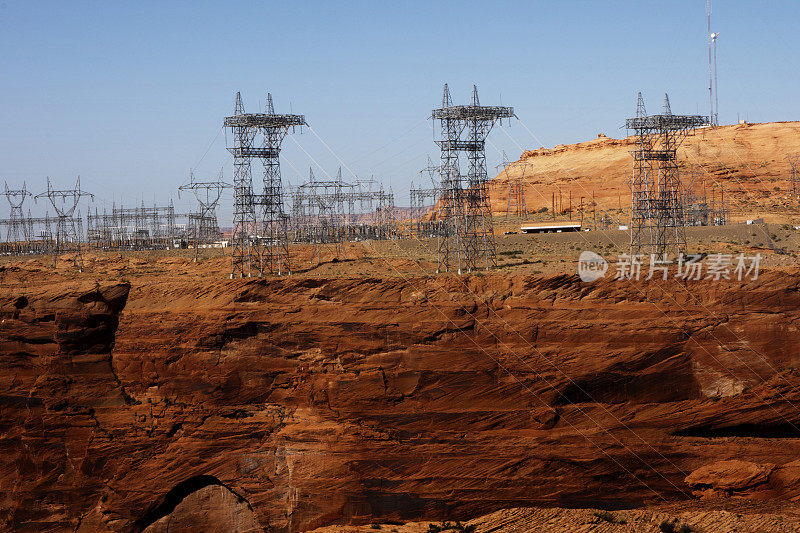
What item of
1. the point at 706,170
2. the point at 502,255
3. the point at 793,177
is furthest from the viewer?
the point at 706,170

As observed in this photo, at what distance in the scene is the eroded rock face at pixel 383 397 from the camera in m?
27.6

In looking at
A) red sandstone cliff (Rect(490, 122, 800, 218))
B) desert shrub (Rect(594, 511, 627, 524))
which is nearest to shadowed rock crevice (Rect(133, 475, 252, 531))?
desert shrub (Rect(594, 511, 627, 524))

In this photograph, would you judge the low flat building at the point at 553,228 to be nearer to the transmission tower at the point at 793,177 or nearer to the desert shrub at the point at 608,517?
the desert shrub at the point at 608,517

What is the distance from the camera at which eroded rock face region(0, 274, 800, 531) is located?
27625 mm

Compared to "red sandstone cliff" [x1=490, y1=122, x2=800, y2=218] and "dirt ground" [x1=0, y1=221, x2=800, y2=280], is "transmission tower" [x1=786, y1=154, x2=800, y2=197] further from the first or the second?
"dirt ground" [x1=0, y1=221, x2=800, y2=280]

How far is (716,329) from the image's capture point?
91.9 feet

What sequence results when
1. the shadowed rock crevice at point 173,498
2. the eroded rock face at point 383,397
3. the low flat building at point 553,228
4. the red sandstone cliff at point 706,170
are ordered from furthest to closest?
1. the red sandstone cliff at point 706,170
2. the low flat building at point 553,228
3. the shadowed rock crevice at point 173,498
4. the eroded rock face at point 383,397

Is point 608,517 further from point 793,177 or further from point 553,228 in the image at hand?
point 793,177

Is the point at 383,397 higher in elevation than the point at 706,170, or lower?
lower

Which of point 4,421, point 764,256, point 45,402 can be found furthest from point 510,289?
point 4,421

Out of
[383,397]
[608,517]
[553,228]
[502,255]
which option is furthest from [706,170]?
[383,397]

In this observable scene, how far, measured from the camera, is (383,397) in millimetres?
28844

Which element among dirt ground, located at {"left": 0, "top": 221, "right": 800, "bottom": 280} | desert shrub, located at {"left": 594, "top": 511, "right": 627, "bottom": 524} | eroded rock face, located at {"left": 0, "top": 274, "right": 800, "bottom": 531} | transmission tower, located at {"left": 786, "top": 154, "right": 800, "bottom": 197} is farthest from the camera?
transmission tower, located at {"left": 786, "top": 154, "right": 800, "bottom": 197}

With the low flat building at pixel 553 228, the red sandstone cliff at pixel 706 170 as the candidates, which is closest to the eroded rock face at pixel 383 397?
the low flat building at pixel 553 228
